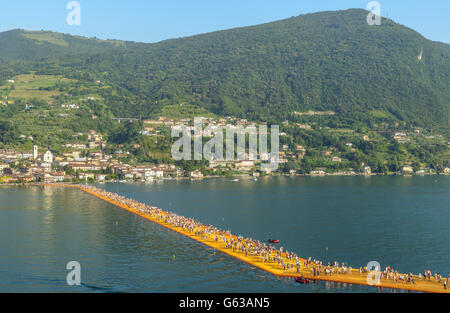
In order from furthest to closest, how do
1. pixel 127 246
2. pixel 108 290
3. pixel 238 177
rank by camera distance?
pixel 238 177 → pixel 127 246 → pixel 108 290

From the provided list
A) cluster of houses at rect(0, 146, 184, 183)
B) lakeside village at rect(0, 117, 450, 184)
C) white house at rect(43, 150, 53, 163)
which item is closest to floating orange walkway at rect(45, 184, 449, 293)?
lakeside village at rect(0, 117, 450, 184)

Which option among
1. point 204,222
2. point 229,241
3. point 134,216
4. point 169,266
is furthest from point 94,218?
point 169,266

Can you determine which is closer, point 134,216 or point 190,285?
point 190,285

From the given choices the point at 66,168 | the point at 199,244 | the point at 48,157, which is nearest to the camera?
the point at 199,244

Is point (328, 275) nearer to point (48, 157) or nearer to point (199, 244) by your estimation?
point (199, 244)

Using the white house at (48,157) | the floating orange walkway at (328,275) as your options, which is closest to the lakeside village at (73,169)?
the white house at (48,157)

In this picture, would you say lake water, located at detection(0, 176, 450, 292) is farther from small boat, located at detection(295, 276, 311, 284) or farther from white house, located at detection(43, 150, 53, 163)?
white house, located at detection(43, 150, 53, 163)

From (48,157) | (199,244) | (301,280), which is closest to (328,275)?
(301,280)
